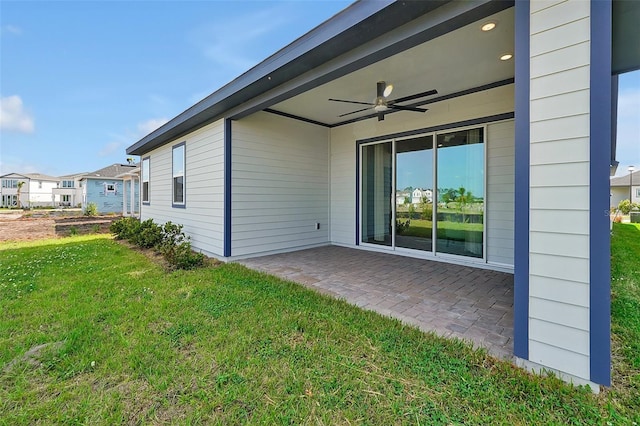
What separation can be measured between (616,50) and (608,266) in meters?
3.02

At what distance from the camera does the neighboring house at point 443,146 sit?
173 centimetres

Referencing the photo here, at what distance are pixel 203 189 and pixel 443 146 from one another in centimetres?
495

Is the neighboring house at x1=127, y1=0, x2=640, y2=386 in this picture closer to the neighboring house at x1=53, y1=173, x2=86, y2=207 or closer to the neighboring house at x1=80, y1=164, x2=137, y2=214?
the neighboring house at x1=80, y1=164, x2=137, y2=214

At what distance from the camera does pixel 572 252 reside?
176 centimetres

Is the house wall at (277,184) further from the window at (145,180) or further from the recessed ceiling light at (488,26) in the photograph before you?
the window at (145,180)

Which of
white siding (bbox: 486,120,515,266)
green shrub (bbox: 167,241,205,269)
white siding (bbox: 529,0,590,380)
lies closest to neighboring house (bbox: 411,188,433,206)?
white siding (bbox: 486,120,515,266)

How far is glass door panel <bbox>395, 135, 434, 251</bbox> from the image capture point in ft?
17.6

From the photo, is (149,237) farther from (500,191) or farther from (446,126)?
(500,191)

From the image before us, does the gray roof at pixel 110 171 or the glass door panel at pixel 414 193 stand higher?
the gray roof at pixel 110 171

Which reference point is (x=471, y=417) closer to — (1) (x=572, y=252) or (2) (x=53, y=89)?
(1) (x=572, y=252)

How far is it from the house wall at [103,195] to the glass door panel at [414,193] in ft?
73.5

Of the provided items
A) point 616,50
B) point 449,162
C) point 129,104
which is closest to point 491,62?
point 616,50

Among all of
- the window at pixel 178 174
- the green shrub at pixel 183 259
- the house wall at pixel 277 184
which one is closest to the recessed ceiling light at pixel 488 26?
the house wall at pixel 277 184

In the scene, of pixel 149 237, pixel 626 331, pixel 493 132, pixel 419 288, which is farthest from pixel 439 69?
pixel 149 237
